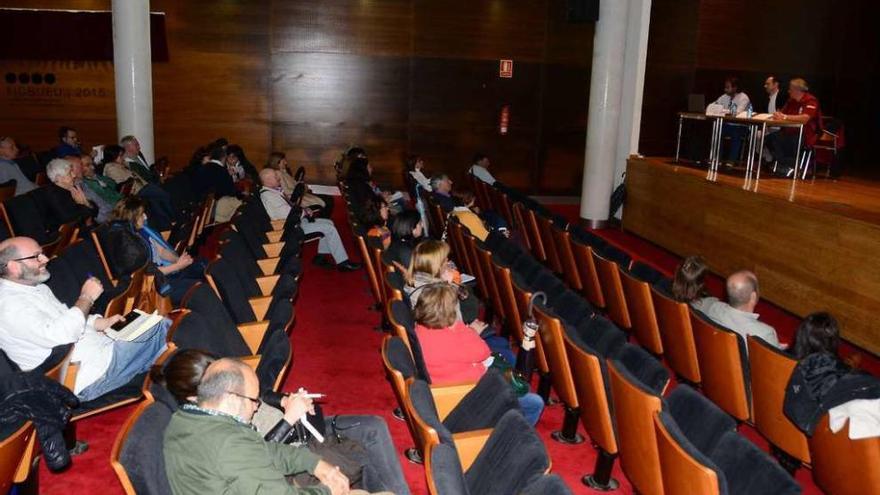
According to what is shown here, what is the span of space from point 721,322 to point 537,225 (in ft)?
11.4

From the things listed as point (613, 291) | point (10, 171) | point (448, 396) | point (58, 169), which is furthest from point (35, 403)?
point (10, 171)

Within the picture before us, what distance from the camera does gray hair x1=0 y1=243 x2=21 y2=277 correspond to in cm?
357

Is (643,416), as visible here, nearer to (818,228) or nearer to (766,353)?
(766,353)

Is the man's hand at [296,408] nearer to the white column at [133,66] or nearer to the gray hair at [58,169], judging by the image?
the gray hair at [58,169]

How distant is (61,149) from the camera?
9.35 meters

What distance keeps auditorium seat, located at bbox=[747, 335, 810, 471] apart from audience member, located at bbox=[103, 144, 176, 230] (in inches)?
212

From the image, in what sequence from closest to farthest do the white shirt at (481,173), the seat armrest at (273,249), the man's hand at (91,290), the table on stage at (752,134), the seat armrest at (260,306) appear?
the man's hand at (91,290), the seat armrest at (260,306), the seat armrest at (273,249), the table on stage at (752,134), the white shirt at (481,173)

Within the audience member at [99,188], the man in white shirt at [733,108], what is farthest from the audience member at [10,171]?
the man in white shirt at [733,108]

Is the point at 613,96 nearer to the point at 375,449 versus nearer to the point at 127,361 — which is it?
the point at 127,361

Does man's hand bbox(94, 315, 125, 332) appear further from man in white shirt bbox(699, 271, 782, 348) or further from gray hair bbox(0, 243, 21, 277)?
man in white shirt bbox(699, 271, 782, 348)

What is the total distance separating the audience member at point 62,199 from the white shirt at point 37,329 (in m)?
2.91

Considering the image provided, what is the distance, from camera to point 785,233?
6.89 m

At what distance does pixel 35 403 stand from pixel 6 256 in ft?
3.34

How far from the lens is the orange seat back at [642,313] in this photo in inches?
190
